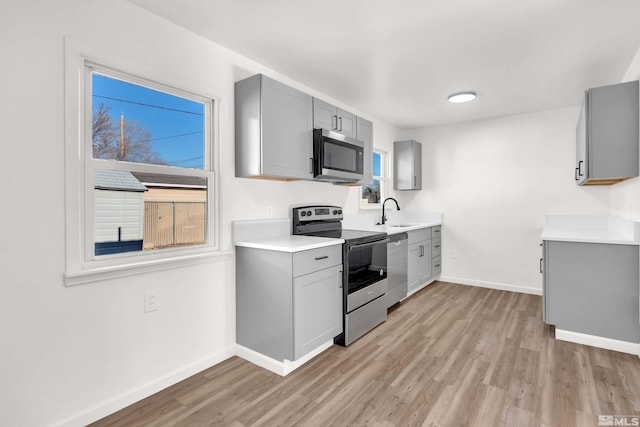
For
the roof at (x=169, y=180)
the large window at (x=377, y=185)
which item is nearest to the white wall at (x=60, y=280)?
the roof at (x=169, y=180)

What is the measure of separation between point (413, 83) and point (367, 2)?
145cm

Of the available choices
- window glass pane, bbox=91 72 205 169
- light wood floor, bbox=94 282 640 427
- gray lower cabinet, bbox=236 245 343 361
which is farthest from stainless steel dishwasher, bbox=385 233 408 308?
window glass pane, bbox=91 72 205 169

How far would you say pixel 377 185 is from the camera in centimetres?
476

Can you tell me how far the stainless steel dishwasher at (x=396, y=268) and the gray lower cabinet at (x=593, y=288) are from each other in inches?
52.0

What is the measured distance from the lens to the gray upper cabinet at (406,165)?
480cm

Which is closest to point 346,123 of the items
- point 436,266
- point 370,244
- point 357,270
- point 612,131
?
point 370,244

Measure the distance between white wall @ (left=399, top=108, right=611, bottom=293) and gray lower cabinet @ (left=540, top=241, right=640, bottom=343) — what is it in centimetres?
155

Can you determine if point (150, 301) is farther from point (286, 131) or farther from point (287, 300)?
point (286, 131)

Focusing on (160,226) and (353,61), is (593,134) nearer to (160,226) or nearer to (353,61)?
(353,61)

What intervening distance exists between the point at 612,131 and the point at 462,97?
53.9 inches

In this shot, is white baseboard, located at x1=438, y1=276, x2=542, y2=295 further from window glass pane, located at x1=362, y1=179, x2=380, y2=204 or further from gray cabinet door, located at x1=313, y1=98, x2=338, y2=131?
gray cabinet door, located at x1=313, y1=98, x2=338, y2=131

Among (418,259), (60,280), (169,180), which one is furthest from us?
(418,259)

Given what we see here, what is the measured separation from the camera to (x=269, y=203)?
285cm

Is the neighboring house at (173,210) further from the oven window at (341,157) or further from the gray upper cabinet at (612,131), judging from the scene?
the gray upper cabinet at (612,131)
